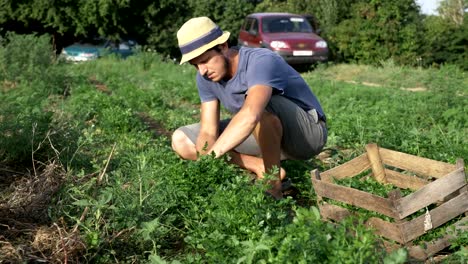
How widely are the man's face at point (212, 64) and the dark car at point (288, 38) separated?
1224cm

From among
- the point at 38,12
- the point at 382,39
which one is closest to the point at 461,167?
the point at 382,39

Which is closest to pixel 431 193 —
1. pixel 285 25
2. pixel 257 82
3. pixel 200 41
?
pixel 257 82

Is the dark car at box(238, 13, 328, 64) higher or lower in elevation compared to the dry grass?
lower

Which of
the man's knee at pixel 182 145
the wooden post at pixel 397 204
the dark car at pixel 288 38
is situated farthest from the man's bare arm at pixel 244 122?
the dark car at pixel 288 38

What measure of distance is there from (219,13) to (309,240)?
27.4 metres

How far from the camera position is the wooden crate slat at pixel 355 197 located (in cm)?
306

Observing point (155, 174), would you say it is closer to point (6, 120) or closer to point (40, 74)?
point (6, 120)

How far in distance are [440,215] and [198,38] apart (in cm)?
171

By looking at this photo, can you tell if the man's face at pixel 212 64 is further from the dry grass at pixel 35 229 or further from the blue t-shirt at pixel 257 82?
the dry grass at pixel 35 229

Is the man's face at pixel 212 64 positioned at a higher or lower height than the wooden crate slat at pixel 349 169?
higher

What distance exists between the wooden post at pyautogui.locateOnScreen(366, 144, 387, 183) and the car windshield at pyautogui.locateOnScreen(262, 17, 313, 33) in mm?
12991

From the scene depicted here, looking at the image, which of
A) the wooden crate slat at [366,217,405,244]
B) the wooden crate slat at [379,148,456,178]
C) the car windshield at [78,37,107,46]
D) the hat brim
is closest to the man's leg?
the hat brim

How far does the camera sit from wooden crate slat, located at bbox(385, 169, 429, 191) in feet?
12.6

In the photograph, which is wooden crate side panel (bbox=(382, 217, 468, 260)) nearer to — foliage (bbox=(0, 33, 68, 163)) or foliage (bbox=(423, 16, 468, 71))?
foliage (bbox=(0, 33, 68, 163))
